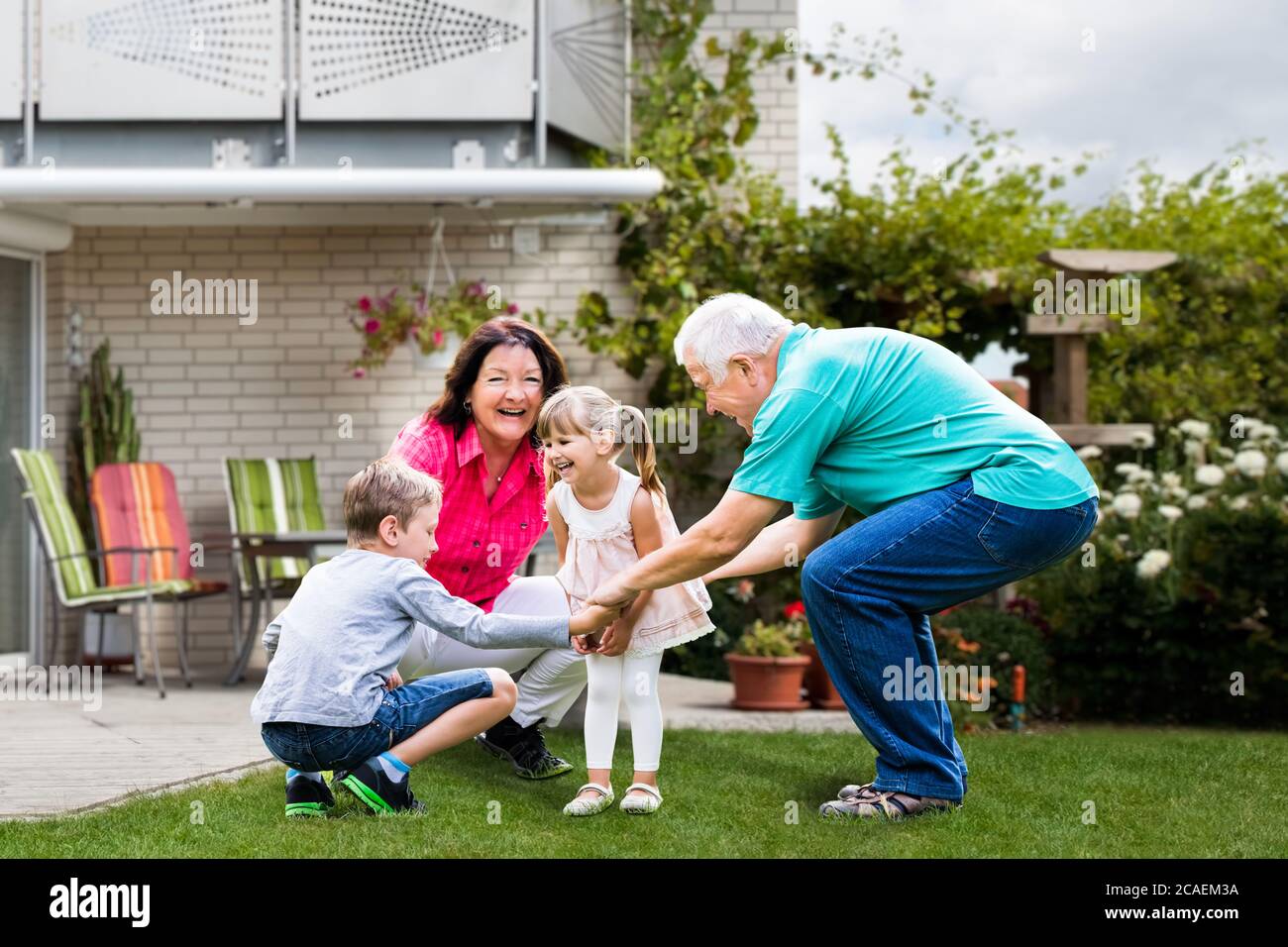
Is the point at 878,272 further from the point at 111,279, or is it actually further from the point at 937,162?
the point at 111,279

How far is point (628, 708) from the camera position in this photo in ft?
12.3

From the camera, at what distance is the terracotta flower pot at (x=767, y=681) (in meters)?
6.41

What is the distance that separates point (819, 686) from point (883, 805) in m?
3.05

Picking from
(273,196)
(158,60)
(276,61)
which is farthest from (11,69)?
(273,196)

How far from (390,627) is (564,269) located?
5.02 metres

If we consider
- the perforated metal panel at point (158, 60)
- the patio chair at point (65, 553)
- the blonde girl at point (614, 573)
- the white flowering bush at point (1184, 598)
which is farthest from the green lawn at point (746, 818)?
the perforated metal panel at point (158, 60)

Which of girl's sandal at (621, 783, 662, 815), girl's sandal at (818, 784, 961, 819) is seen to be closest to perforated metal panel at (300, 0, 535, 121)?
girl's sandal at (621, 783, 662, 815)

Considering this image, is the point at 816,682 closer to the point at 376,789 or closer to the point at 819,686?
the point at 819,686

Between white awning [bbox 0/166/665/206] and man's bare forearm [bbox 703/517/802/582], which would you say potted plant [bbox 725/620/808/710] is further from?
man's bare forearm [bbox 703/517/802/582]

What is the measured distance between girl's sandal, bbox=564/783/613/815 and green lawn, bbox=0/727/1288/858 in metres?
0.03

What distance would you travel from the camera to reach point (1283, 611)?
19.7 feet

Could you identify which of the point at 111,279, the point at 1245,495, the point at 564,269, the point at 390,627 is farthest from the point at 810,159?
the point at 390,627

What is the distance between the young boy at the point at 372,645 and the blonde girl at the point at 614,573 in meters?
0.20

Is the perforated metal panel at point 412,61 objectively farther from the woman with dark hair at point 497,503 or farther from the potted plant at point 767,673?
the woman with dark hair at point 497,503
